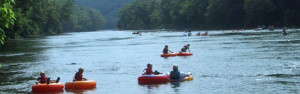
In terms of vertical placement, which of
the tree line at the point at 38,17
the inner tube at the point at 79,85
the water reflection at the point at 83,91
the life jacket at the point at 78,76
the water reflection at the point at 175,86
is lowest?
the water reflection at the point at 83,91

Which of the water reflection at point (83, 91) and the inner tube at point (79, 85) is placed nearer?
the water reflection at point (83, 91)

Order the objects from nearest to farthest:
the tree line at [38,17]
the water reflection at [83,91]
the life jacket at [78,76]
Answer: the water reflection at [83,91] → the life jacket at [78,76] → the tree line at [38,17]

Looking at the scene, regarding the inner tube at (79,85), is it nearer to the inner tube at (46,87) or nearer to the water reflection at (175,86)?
the inner tube at (46,87)

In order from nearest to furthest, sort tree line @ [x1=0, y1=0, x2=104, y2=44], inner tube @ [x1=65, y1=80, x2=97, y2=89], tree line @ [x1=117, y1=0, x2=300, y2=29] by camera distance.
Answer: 1. inner tube @ [x1=65, y1=80, x2=97, y2=89]
2. tree line @ [x1=0, y1=0, x2=104, y2=44]
3. tree line @ [x1=117, y1=0, x2=300, y2=29]

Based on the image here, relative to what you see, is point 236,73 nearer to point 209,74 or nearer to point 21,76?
point 209,74

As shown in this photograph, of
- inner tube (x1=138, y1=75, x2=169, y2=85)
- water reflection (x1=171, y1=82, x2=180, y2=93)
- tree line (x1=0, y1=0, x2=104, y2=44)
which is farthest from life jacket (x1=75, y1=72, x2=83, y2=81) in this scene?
tree line (x1=0, y1=0, x2=104, y2=44)

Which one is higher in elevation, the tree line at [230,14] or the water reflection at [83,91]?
the tree line at [230,14]

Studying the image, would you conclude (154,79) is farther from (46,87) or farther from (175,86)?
(46,87)

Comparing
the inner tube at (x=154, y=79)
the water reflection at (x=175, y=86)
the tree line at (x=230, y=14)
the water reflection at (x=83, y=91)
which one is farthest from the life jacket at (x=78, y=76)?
the tree line at (x=230, y=14)

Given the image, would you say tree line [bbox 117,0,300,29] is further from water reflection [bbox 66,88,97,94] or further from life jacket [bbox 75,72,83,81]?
water reflection [bbox 66,88,97,94]

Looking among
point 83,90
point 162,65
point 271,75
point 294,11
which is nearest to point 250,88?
point 271,75

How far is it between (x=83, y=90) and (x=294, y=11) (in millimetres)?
94436

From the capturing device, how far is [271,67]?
2961 centimetres

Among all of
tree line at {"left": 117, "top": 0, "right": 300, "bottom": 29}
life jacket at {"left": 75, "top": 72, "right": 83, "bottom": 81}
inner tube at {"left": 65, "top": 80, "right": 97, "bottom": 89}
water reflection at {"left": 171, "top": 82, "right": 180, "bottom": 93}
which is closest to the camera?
water reflection at {"left": 171, "top": 82, "right": 180, "bottom": 93}
